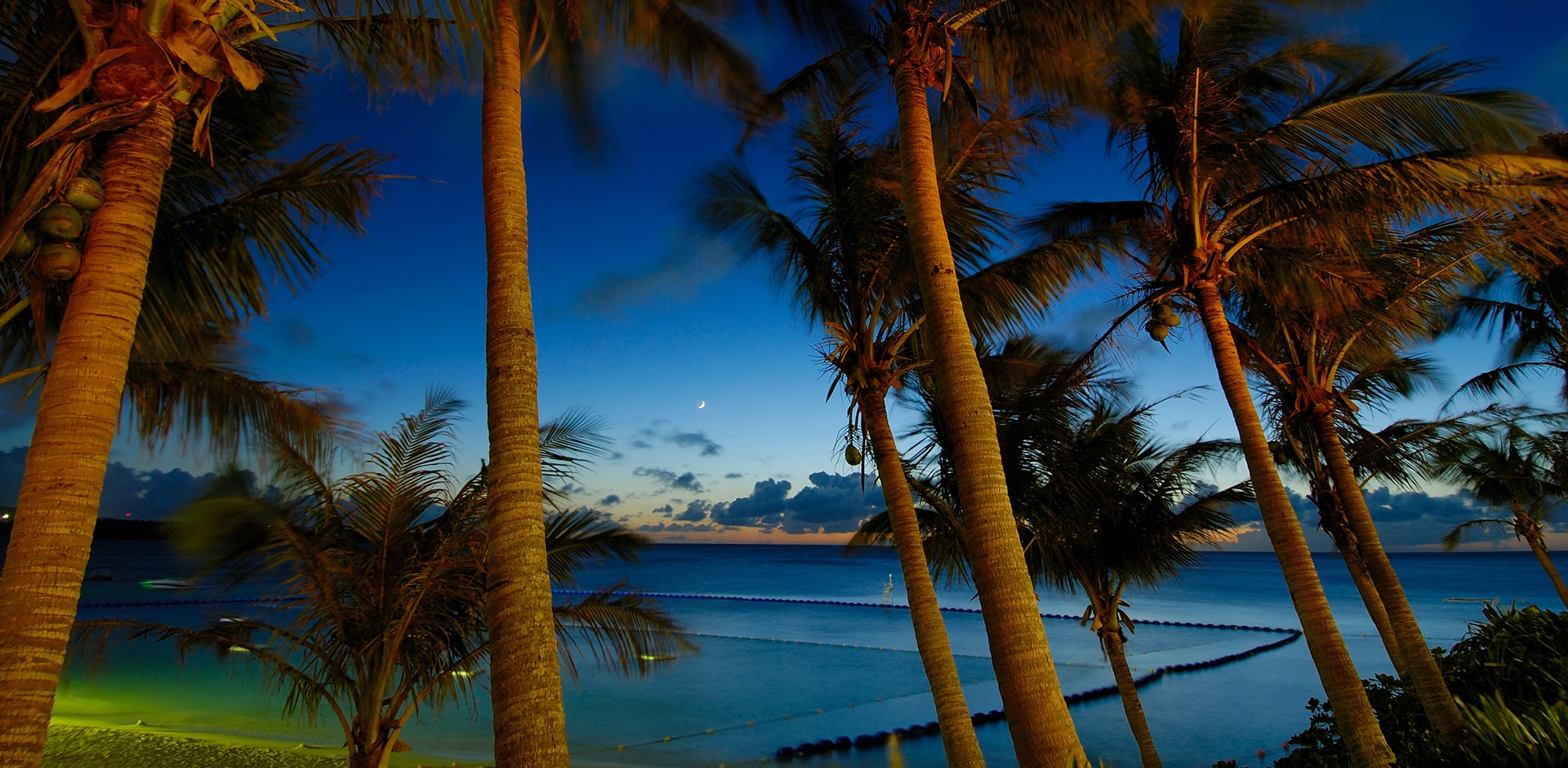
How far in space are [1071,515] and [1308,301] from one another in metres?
3.45

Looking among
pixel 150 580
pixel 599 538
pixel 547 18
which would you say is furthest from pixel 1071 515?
pixel 150 580

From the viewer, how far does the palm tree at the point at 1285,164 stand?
562 centimetres

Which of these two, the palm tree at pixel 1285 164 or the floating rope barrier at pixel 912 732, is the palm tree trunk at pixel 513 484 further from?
the floating rope barrier at pixel 912 732

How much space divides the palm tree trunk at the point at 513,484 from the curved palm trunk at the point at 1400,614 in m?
6.97

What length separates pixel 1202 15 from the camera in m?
6.62

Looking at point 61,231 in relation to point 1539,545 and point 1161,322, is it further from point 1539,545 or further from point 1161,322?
point 1539,545

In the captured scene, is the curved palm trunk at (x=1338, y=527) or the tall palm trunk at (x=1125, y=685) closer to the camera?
the tall palm trunk at (x=1125, y=685)

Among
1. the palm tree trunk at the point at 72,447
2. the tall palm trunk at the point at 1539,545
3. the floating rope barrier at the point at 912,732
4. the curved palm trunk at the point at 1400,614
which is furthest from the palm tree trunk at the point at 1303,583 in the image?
the tall palm trunk at the point at 1539,545

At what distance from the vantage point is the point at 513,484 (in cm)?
298

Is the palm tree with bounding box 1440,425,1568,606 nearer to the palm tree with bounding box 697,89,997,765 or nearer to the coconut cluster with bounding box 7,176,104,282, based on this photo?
the palm tree with bounding box 697,89,997,765

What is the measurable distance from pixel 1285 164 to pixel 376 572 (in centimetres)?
951

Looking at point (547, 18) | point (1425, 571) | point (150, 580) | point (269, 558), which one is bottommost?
point (1425, 571)

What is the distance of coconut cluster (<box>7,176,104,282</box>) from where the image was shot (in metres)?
2.48

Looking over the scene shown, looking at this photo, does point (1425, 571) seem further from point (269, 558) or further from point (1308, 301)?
point (269, 558)
